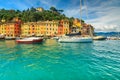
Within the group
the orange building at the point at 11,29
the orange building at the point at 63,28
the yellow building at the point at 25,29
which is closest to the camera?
the orange building at the point at 63,28

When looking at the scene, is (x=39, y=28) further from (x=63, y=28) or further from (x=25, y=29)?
(x=63, y=28)

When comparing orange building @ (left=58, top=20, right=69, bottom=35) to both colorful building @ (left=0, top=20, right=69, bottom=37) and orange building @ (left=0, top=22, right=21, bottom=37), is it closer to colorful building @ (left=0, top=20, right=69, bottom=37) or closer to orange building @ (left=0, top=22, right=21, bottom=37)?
colorful building @ (left=0, top=20, right=69, bottom=37)

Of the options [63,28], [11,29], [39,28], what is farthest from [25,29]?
[63,28]

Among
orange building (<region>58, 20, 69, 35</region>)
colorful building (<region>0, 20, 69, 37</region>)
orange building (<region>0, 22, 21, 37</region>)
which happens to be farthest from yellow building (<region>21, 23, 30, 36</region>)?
orange building (<region>58, 20, 69, 35</region>)

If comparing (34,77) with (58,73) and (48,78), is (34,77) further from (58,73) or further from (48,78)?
(58,73)

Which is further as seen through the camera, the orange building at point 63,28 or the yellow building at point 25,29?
the yellow building at point 25,29

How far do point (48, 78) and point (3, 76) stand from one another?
3.56m

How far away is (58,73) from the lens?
13438 mm

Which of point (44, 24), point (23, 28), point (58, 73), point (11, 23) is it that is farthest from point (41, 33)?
point (58, 73)

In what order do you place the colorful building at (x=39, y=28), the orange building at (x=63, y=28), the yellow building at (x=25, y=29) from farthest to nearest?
the yellow building at (x=25, y=29) → the orange building at (x=63, y=28) → the colorful building at (x=39, y=28)

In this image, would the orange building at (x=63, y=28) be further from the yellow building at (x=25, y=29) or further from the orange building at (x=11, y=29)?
the orange building at (x=11, y=29)

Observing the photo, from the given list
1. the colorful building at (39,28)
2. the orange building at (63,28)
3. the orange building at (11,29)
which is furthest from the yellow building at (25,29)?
the orange building at (63,28)

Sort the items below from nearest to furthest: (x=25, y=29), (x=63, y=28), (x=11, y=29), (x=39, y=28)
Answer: (x=63, y=28) < (x=39, y=28) < (x=11, y=29) < (x=25, y=29)

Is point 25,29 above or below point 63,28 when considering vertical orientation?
below
